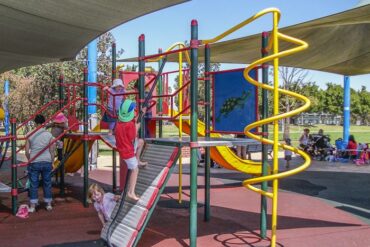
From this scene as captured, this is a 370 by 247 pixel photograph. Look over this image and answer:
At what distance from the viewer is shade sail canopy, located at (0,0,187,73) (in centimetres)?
611

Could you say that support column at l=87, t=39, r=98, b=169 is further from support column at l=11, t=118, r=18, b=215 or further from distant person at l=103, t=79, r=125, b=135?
support column at l=11, t=118, r=18, b=215

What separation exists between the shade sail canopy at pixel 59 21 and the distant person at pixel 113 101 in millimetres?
1037

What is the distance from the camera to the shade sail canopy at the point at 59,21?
20.1 ft

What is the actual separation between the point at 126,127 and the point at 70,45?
11.8 ft

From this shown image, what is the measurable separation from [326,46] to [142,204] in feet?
24.3

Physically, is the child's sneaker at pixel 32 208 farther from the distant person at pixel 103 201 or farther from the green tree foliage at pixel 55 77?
the green tree foliage at pixel 55 77

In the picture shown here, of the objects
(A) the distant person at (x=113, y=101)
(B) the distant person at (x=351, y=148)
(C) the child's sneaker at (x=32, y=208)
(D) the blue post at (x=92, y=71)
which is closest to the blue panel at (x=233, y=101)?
(A) the distant person at (x=113, y=101)

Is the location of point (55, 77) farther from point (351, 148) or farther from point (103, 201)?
point (103, 201)

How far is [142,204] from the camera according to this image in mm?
5773

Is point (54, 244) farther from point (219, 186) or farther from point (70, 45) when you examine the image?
point (219, 186)

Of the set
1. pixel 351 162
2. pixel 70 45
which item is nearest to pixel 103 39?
pixel 351 162

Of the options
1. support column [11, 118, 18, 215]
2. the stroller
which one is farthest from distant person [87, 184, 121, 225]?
the stroller

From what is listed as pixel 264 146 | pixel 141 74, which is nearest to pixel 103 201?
pixel 141 74

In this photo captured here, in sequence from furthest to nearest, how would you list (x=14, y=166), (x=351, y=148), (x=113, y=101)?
(x=351, y=148), (x=113, y=101), (x=14, y=166)
